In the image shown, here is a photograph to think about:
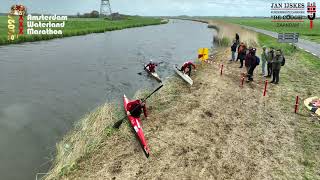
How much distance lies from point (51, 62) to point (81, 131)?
80.2ft

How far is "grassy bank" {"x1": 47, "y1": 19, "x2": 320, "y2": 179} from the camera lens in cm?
1249

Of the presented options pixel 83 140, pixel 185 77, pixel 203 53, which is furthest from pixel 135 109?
pixel 203 53

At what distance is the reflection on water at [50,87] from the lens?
1578 centimetres

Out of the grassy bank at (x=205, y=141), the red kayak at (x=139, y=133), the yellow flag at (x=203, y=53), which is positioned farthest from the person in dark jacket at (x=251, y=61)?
the red kayak at (x=139, y=133)

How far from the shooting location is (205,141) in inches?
584

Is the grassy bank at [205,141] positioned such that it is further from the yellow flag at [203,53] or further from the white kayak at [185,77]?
the yellow flag at [203,53]

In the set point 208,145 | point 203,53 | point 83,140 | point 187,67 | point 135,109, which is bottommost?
point 208,145

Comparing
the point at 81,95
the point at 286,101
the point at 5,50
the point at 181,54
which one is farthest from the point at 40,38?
the point at 286,101

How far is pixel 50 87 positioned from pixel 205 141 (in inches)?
652

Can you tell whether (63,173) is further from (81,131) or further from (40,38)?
(40,38)

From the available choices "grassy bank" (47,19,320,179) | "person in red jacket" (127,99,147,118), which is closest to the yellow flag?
A: "grassy bank" (47,19,320,179)

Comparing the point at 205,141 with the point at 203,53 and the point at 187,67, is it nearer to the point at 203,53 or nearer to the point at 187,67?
the point at 187,67

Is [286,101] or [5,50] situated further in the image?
[5,50]

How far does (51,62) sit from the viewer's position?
1516 inches
